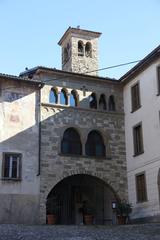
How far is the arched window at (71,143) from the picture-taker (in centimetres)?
2117

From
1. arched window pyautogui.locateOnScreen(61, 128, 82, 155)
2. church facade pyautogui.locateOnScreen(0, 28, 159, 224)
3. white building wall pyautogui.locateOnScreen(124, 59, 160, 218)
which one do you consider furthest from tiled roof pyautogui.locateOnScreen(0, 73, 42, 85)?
white building wall pyautogui.locateOnScreen(124, 59, 160, 218)

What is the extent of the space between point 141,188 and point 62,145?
4.40 m

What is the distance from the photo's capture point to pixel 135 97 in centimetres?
2208

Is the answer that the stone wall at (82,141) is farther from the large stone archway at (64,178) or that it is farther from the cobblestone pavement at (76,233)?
the cobblestone pavement at (76,233)

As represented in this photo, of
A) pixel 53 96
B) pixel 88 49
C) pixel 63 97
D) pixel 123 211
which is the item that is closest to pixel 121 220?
pixel 123 211

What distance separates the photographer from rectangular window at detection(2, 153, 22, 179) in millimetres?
19416

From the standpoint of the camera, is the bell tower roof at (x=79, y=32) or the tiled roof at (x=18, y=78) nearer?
the tiled roof at (x=18, y=78)

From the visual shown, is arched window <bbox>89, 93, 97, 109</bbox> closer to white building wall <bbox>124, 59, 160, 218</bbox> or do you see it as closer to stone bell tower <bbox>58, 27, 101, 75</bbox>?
white building wall <bbox>124, 59, 160, 218</bbox>

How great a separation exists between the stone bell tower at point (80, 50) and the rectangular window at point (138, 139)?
7.64 m

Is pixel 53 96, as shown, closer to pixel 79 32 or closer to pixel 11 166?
pixel 11 166

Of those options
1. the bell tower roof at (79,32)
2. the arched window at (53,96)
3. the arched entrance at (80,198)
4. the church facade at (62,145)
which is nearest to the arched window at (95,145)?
the church facade at (62,145)

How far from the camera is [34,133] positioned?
67.2ft

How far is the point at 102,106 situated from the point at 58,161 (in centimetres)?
428

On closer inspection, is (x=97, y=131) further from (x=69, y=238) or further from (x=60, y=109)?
(x=69, y=238)
